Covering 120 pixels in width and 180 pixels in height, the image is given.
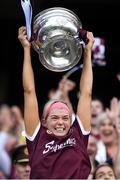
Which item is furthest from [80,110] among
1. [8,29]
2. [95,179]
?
[8,29]

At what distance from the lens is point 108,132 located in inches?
331

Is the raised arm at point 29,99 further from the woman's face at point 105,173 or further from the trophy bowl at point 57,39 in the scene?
the woman's face at point 105,173

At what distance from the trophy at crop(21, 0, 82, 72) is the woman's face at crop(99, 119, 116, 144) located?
6.38 feet

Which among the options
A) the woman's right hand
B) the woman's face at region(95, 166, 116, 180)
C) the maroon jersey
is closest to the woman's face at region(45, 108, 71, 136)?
the maroon jersey

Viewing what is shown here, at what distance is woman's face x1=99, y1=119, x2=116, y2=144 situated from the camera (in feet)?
27.5

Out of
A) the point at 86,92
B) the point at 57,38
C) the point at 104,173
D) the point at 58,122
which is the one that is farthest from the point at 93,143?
the point at 57,38

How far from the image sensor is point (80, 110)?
643 centimetres

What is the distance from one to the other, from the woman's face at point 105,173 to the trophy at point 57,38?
46.7 inches

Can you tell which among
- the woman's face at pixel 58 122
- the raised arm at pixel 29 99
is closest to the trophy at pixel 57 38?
the raised arm at pixel 29 99

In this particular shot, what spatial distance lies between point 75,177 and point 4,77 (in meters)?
7.71

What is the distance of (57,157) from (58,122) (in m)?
0.29

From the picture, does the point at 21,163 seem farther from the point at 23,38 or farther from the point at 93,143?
the point at 23,38

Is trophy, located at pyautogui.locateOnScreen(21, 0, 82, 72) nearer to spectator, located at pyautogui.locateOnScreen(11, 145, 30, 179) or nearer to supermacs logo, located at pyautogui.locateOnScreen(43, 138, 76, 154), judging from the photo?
supermacs logo, located at pyautogui.locateOnScreen(43, 138, 76, 154)

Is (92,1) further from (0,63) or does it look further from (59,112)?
(59,112)
